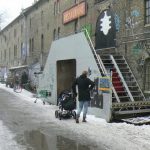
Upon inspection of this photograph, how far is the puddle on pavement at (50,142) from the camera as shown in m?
10.5

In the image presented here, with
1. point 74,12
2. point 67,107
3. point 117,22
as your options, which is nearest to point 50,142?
point 67,107

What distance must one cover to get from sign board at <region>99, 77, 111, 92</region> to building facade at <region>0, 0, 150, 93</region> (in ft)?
8.39

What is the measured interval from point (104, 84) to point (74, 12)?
528 inches

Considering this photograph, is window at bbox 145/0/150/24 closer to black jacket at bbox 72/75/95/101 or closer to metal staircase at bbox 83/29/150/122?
metal staircase at bbox 83/29/150/122

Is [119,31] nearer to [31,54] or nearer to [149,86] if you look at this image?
[149,86]

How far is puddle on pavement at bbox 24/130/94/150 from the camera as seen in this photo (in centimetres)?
1049

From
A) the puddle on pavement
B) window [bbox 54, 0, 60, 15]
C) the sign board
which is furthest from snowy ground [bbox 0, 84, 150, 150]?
window [bbox 54, 0, 60, 15]

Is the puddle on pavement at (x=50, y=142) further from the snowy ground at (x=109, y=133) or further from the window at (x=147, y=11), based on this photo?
the window at (x=147, y=11)

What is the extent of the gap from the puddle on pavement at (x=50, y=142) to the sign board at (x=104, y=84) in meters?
3.90

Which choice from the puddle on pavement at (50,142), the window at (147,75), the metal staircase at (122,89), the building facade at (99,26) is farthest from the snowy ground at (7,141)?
the building facade at (99,26)

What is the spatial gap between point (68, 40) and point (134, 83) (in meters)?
4.63

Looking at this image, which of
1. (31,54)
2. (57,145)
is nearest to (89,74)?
(57,145)

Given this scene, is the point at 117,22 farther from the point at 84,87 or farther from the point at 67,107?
the point at 67,107

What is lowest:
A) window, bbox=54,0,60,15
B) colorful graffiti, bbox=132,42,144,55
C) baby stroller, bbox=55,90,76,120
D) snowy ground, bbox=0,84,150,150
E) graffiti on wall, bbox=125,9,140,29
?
snowy ground, bbox=0,84,150,150
